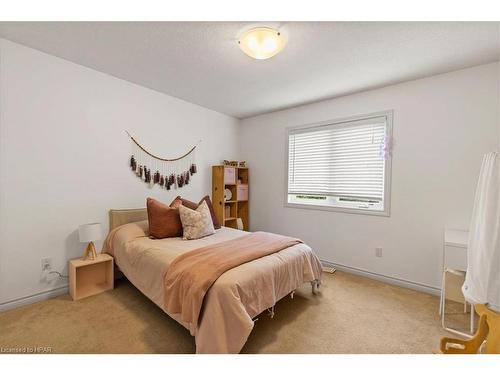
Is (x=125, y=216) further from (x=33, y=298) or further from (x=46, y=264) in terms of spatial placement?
(x=33, y=298)

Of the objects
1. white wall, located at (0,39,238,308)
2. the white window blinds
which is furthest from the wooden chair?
white wall, located at (0,39,238,308)

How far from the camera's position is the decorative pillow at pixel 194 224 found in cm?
256

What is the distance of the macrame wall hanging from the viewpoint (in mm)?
2957

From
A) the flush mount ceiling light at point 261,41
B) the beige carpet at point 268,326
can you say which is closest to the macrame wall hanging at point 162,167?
the beige carpet at point 268,326

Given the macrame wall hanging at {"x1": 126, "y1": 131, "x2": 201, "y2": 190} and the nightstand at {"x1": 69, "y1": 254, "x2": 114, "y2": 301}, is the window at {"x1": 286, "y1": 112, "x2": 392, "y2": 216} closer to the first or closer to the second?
the macrame wall hanging at {"x1": 126, "y1": 131, "x2": 201, "y2": 190}

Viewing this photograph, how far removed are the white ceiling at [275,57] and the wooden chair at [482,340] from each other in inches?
75.8

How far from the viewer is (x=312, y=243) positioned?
3.47 meters

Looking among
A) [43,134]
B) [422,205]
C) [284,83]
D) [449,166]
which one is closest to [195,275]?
[43,134]

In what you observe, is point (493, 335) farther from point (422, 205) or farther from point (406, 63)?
point (406, 63)

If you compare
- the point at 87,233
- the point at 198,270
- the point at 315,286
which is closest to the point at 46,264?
the point at 87,233

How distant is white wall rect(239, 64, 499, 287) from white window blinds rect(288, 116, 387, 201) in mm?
169

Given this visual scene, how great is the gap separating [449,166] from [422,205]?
19.0 inches

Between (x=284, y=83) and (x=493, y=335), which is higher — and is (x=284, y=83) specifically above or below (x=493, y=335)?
above

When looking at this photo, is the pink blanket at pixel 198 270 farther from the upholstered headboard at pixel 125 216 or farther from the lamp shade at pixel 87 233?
the upholstered headboard at pixel 125 216
